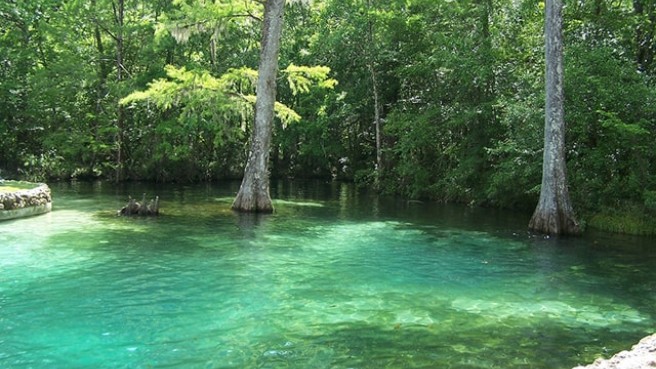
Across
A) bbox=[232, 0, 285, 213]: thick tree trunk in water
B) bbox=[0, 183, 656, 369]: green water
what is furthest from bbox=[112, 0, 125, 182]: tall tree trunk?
bbox=[0, 183, 656, 369]: green water

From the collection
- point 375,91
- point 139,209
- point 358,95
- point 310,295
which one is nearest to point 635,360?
point 310,295

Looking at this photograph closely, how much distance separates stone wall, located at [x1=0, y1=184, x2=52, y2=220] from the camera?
16328 mm

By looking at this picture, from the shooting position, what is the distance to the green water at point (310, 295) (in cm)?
686

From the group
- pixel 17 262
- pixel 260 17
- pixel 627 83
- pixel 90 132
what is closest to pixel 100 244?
pixel 17 262

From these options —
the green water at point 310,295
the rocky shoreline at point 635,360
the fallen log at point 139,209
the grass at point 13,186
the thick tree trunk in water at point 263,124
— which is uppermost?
the thick tree trunk in water at point 263,124

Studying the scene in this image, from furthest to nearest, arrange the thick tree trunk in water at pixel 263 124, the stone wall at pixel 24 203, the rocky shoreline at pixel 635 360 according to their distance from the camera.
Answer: the thick tree trunk in water at pixel 263 124 < the stone wall at pixel 24 203 < the rocky shoreline at pixel 635 360

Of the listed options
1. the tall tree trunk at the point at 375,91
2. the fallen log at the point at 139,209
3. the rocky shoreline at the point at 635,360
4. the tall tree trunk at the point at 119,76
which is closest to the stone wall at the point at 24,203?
the fallen log at the point at 139,209

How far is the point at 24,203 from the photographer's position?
17.0 metres

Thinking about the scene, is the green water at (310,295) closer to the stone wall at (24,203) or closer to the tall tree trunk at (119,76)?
the stone wall at (24,203)

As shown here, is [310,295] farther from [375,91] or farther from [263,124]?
[375,91]

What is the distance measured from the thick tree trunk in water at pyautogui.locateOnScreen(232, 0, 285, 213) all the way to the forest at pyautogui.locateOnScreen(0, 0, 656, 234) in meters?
1.07

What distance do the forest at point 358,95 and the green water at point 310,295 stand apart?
12.3ft

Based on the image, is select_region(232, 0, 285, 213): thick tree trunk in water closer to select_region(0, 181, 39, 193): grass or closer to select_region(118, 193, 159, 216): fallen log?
select_region(118, 193, 159, 216): fallen log

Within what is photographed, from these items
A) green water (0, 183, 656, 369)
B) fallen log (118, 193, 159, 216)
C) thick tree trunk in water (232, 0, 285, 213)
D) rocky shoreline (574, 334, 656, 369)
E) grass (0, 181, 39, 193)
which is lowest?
green water (0, 183, 656, 369)
